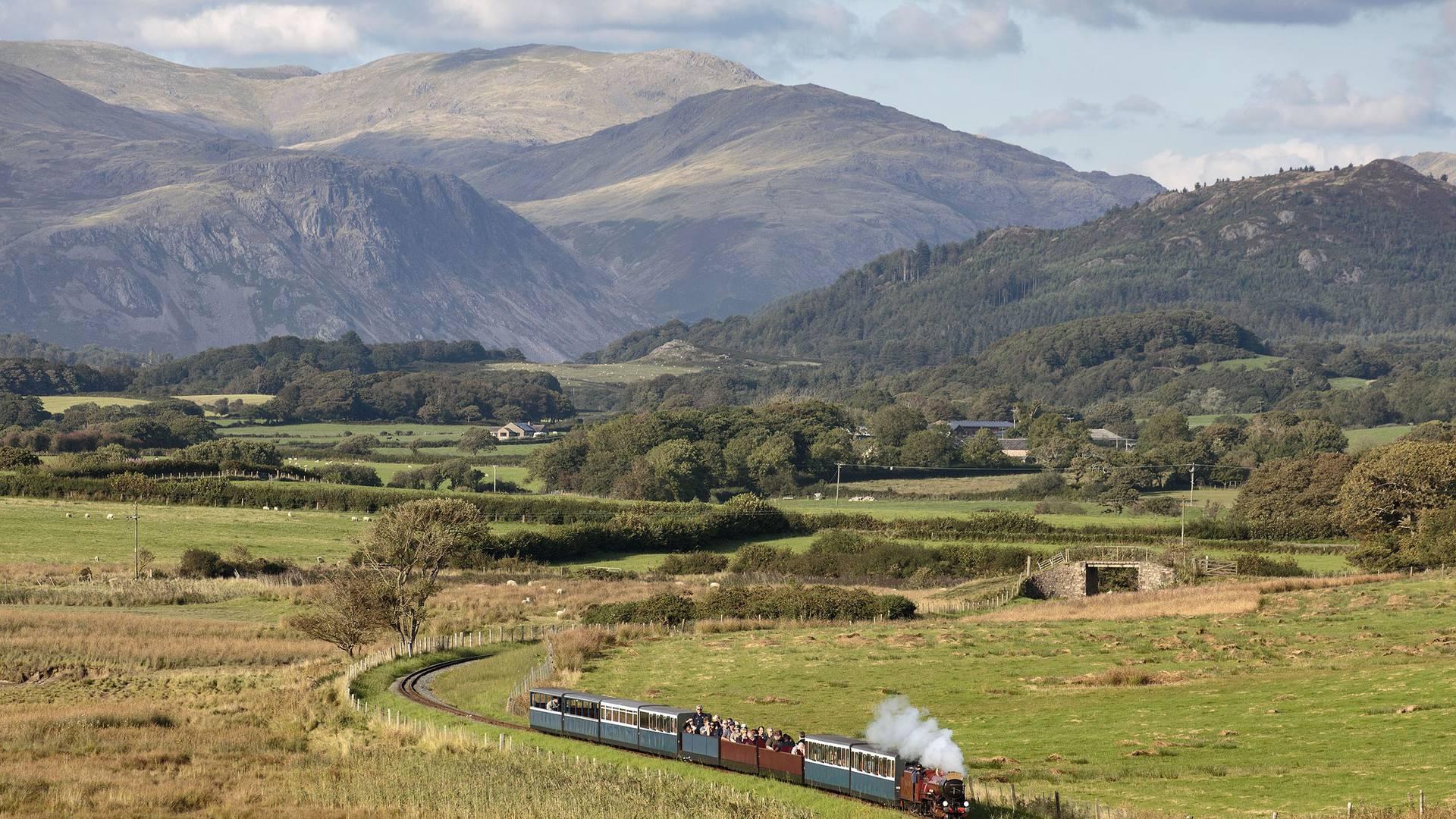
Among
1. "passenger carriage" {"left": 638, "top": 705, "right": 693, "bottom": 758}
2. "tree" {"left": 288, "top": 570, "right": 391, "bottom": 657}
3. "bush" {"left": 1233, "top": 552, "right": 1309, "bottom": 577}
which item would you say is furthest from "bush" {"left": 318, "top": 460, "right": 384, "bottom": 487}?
"passenger carriage" {"left": 638, "top": 705, "right": 693, "bottom": 758}

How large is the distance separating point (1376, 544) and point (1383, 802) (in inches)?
2542

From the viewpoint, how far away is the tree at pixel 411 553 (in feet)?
235

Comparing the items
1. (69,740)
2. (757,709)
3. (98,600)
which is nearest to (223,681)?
(69,740)

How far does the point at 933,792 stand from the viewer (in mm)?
35188

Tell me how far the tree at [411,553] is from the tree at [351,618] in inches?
11.4

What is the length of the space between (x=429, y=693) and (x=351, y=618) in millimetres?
15016

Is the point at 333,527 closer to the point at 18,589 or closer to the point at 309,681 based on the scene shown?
the point at 18,589

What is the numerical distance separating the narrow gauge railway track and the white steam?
156cm

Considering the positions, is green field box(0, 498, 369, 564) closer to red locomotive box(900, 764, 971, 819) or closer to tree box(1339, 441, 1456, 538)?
tree box(1339, 441, 1456, 538)

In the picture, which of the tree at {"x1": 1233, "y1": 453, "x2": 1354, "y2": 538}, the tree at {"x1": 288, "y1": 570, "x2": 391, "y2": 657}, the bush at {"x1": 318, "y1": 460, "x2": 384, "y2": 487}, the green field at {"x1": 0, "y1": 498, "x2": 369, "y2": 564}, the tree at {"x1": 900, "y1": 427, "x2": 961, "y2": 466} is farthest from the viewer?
the tree at {"x1": 900, "y1": 427, "x2": 961, "y2": 466}

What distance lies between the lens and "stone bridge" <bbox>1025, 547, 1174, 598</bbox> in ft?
307

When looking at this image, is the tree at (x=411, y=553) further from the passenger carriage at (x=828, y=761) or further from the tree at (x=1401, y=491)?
the tree at (x=1401, y=491)

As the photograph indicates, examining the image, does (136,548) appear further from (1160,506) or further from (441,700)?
(1160,506)

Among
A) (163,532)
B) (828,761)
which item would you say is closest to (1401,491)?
(828,761)
